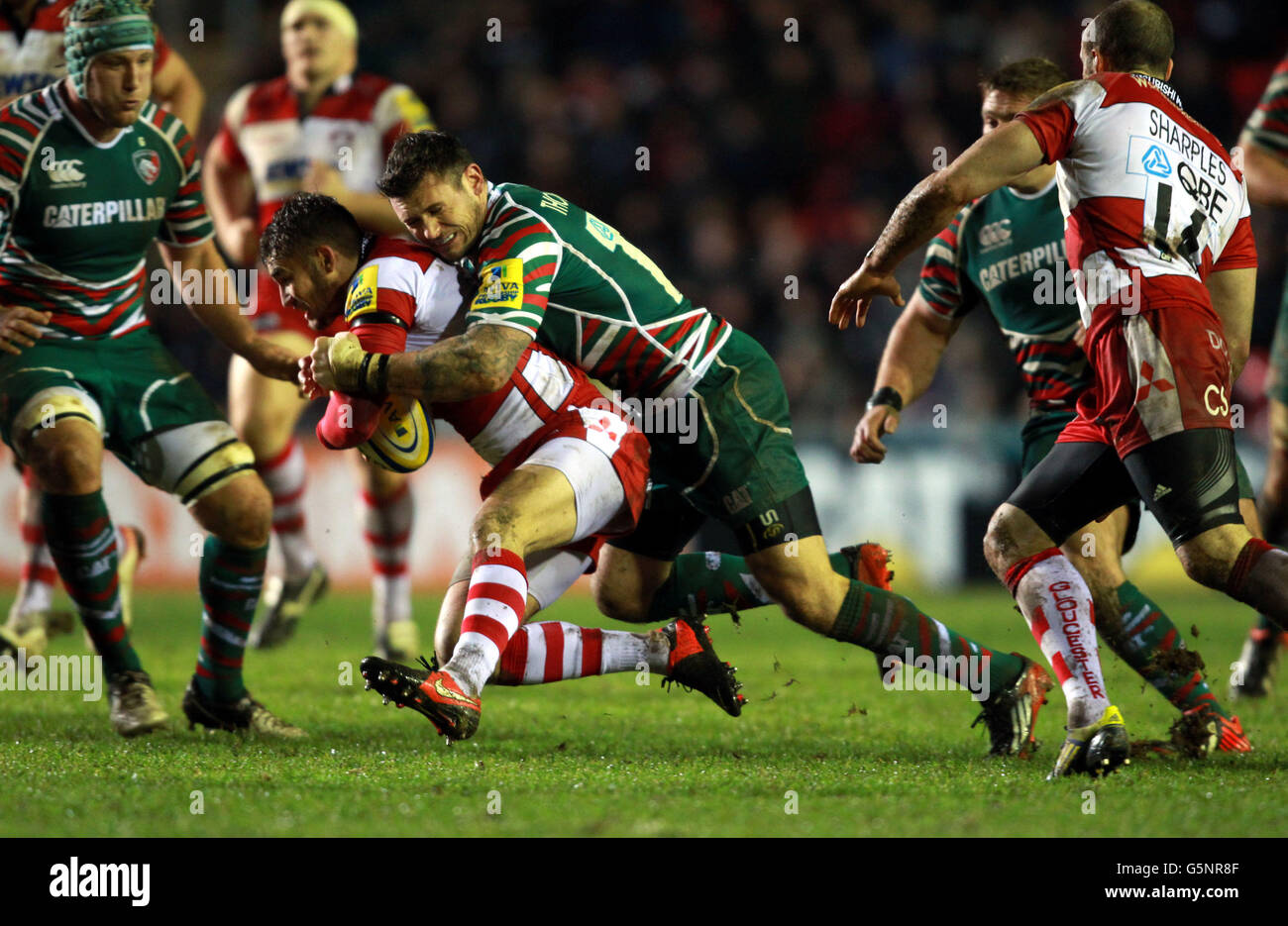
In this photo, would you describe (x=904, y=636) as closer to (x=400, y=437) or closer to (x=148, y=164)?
(x=400, y=437)

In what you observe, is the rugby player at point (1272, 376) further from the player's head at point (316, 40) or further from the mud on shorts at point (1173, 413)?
the player's head at point (316, 40)

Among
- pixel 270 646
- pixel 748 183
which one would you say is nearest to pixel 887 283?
pixel 270 646

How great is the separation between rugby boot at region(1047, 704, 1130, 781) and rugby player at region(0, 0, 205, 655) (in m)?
4.26

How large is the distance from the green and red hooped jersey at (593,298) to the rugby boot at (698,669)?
81cm

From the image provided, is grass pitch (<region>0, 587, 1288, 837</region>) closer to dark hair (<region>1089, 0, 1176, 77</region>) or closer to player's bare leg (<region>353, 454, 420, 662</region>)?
player's bare leg (<region>353, 454, 420, 662</region>)

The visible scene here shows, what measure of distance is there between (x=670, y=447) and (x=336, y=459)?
297 inches

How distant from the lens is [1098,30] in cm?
443

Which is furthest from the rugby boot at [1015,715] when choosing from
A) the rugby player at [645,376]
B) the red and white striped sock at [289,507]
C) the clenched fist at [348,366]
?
the red and white striped sock at [289,507]

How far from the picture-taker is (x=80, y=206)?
5.17m

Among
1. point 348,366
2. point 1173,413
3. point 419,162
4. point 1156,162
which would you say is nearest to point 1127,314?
point 1173,413

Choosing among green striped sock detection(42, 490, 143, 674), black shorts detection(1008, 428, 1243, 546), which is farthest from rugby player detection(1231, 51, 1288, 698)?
green striped sock detection(42, 490, 143, 674)

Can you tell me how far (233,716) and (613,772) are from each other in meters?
1.63

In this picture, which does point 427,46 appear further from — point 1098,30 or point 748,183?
point 1098,30
